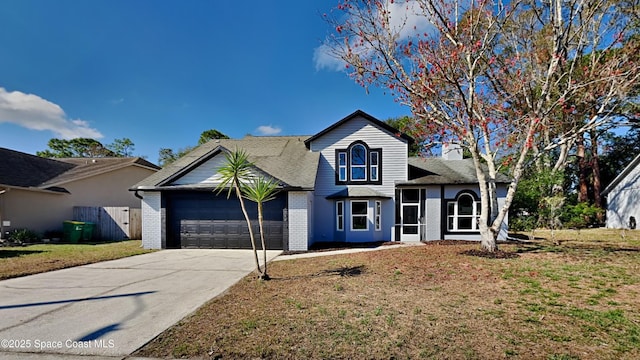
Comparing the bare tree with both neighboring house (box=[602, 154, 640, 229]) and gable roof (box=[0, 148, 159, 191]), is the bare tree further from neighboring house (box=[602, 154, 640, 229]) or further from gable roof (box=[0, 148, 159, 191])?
gable roof (box=[0, 148, 159, 191])

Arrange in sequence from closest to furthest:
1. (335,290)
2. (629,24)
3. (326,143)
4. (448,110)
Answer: (335,290) < (448,110) < (629,24) < (326,143)

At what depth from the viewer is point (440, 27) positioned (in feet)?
29.5

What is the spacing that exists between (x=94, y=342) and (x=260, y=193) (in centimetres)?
405

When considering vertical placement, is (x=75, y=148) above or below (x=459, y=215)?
above

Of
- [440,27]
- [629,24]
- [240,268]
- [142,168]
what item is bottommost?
[240,268]

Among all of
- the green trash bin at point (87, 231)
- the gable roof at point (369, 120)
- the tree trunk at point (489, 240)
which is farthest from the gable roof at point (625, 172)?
the green trash bin at point (87, 231)

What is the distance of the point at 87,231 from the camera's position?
52.5 feet

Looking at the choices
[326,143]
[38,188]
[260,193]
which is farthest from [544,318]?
[38,188]

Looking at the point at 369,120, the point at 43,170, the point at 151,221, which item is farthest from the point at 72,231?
the point at 369,120

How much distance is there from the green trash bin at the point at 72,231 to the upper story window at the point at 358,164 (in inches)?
539

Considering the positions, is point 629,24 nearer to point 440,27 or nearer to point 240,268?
point 440,27

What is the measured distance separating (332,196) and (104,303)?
9.81m

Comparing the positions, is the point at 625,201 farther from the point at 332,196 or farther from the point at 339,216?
the point at 332,196

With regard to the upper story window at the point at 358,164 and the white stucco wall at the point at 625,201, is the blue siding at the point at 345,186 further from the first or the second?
the white stucco wall at the point at 625,201
